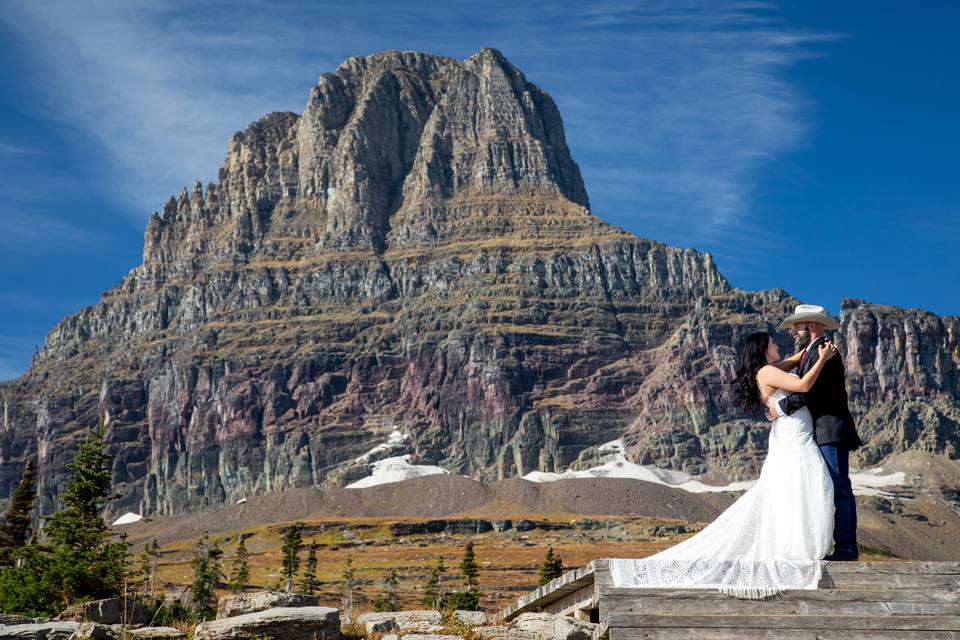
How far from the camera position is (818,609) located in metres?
14.1

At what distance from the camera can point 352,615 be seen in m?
20.3

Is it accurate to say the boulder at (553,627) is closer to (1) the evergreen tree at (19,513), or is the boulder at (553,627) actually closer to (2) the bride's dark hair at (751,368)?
(2) the bride's dark hair at (751,368)

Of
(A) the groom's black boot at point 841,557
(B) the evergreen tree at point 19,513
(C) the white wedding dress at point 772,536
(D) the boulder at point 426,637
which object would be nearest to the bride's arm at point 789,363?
(C) the white wedding dress at point 772,536

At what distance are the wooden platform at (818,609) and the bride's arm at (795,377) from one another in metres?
2.50

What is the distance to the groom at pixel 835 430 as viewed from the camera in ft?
53.2

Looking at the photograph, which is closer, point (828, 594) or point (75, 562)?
point (828, 594)

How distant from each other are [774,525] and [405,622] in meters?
6.60

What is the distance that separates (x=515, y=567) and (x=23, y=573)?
165 metres

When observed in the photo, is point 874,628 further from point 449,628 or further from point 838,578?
point 449,628

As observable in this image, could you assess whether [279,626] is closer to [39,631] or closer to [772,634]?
[39,631]

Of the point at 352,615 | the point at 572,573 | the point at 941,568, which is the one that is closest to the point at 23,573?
the point at 352,615

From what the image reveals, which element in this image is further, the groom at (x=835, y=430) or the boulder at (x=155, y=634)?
the boulder at (x=155, y=634)

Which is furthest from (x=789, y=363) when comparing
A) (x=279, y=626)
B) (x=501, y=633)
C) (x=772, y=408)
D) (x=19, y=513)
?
(x=19, y=513)

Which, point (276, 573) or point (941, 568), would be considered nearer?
point (941, 568)
